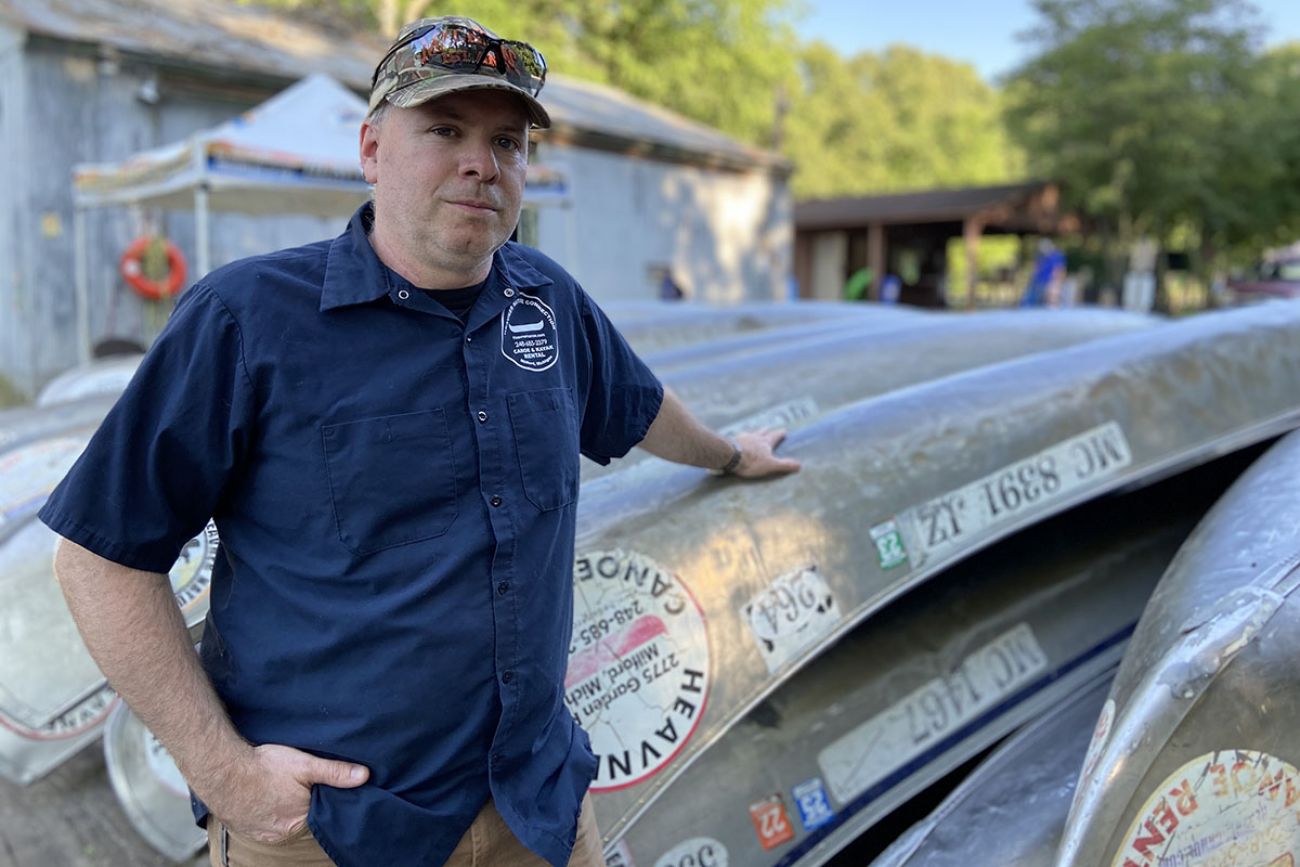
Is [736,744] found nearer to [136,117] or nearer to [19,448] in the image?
[19,448]

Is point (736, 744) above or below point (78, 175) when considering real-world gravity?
below

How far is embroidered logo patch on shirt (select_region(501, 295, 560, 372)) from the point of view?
1515 millimetres

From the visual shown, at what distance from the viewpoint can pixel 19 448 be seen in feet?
11.5

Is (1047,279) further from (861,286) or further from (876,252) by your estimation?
(876,252)

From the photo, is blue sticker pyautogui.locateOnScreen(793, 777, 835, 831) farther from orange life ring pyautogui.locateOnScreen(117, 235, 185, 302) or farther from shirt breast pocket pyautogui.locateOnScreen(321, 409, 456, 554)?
orange life ring pyautogui.locateOnScreen(117, 235, 185, 302)

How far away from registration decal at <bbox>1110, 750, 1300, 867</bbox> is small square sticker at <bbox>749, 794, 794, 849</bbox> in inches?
32.0

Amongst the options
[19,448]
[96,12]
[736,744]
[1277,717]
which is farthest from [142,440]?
[96,12]

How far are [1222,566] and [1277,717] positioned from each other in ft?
1.32

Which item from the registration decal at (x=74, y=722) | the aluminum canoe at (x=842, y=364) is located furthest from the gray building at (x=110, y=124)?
the registration decal at (x=74, y=722)

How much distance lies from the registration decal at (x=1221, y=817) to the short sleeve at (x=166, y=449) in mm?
1580

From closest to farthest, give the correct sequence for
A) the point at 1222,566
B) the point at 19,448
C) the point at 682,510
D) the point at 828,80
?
the point at 1222,566, the point at 682,510, the point at 19,448, the point at 828,80

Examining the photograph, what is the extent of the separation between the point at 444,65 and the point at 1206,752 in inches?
66.1

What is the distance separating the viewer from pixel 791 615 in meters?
2.28

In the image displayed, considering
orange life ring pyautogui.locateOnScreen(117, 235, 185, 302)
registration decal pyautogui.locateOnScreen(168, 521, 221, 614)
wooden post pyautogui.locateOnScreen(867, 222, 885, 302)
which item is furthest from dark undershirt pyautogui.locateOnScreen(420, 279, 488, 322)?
wooden post pyautogui.locateOnScreen(867, 222, 885, 302)
